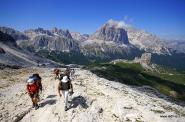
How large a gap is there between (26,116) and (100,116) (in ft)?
22.8

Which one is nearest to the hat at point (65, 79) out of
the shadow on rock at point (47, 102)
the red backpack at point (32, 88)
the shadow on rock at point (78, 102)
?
the red backpack at point (32, 88)

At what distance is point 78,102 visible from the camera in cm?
2875

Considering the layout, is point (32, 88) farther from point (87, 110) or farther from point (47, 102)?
point (87, 110)

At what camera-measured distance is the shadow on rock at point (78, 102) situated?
91.2 feet

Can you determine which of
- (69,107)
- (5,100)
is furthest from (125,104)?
(5,100)

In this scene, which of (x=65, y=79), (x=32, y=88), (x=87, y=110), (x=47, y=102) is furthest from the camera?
(x=47, y=102)

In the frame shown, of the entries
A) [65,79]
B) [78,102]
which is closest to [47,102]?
[78,102]

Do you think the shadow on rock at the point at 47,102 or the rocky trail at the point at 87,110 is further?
the shadow on rock at the point at 47,102

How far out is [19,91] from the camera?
3691 centimetres

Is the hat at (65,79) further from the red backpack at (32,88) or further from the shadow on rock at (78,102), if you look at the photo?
the shadow on rock at (78,102)

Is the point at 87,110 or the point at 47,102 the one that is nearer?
the point at 87,110

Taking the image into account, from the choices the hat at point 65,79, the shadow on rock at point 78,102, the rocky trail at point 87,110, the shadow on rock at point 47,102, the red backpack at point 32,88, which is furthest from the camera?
the shadow on rock at point 47,102

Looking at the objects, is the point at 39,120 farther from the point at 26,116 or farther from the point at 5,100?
the point at 5,100

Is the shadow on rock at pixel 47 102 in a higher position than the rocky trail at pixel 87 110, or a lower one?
higher
